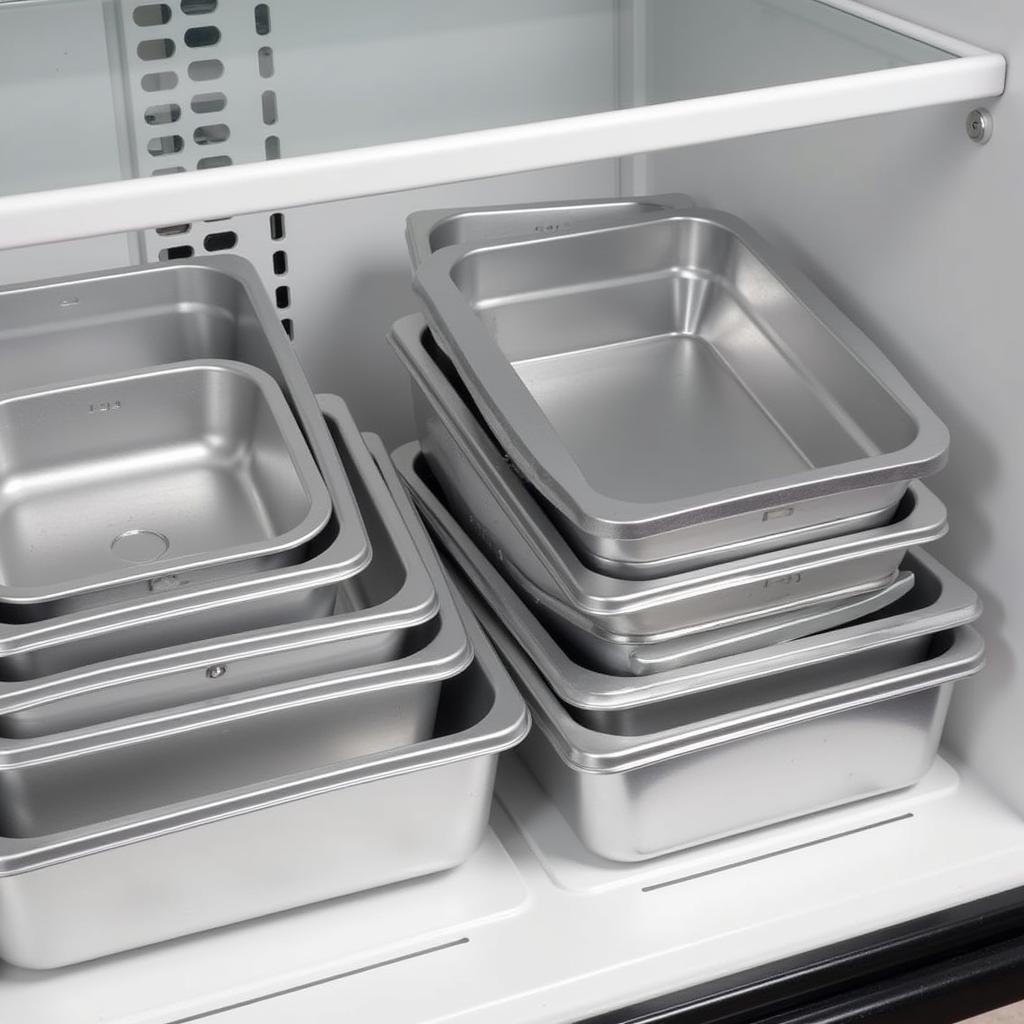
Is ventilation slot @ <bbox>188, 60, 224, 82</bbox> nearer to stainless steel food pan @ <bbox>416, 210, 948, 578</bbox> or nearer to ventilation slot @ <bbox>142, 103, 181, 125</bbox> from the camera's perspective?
ventilation slot @ <bbox>142, 103, 181, 125</bbox>

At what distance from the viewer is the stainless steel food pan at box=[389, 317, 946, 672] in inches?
33.9

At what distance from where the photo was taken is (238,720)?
2.71 feet

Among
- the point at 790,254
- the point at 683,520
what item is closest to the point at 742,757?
the point at 683,520

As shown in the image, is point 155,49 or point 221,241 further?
point 221,241

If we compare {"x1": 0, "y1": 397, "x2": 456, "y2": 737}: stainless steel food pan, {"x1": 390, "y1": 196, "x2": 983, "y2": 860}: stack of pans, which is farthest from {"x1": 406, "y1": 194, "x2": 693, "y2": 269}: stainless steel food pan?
{"x1": 0, "y1": 397, "x2": 456, "y2": 737}: stainless steel food pan

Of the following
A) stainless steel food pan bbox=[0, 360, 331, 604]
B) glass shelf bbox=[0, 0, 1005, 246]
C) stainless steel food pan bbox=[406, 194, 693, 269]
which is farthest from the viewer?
stainless steel food pan bbox=[406, 194, 693, 269]

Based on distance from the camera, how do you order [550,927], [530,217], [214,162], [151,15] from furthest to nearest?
1. [530,217]
2. [151,15]
3. [550,927]
4. [214,162]

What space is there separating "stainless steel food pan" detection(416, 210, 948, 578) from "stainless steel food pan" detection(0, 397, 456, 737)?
0.11 metres

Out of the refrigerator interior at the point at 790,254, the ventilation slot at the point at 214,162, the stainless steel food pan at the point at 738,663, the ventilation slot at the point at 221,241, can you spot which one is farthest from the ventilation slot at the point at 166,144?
the stainless steel food pan at the point at 738,663

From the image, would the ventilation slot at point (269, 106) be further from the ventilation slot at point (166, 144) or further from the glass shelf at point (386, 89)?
the ventilation slot at point (166, 144)

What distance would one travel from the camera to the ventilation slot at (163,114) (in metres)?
1.06

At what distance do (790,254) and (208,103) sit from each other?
1.49 ft

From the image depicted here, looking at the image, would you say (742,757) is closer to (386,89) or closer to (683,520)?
(683,520)

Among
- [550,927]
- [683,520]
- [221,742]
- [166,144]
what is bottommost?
[550,927]
